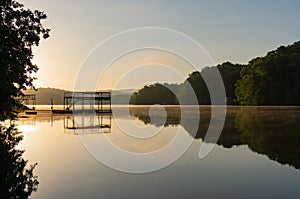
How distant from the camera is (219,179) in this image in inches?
485

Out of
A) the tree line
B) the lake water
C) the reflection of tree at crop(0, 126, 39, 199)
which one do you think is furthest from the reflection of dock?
the tree line

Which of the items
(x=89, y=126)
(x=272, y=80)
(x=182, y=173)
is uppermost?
(x=272, y=80)

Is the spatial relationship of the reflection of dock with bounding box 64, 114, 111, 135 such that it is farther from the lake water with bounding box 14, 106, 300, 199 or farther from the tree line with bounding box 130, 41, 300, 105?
the tree line with bounding box 130, 41, 300, 105

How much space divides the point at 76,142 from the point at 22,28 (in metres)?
7.92

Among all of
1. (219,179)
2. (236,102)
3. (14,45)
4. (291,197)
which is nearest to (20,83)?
(14,45)

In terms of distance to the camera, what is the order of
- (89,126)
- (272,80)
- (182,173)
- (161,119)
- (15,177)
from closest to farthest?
(15,177), (182,173), (89,126), (161,119), (272,80)

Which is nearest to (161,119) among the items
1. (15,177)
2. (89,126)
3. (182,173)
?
(89,126)

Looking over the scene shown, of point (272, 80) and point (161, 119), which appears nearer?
point (161, 119)

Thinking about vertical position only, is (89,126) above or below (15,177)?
above

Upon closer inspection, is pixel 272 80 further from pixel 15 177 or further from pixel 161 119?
pixel 15 177

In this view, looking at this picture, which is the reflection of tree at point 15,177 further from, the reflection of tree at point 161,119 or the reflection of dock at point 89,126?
the reflection of tree at point 161,119

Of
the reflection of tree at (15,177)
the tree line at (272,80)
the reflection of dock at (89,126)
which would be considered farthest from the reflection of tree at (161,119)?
the tree line at (272,80)

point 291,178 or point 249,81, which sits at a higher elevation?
point 249,81

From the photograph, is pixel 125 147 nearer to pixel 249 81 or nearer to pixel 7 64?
pixel 7 64
